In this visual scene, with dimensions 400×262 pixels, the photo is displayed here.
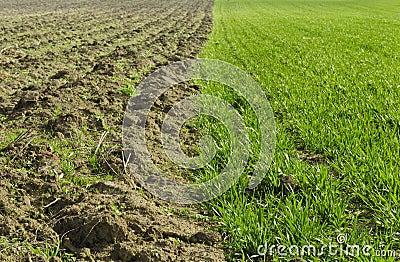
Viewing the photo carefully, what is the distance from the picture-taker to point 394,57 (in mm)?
11070

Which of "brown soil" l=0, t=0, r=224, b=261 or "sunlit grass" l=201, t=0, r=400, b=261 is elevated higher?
"sunlit grass" l=201, t=0, r=400, b=261

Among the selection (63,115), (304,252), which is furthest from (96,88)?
(304,252)

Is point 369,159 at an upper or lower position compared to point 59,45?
upper

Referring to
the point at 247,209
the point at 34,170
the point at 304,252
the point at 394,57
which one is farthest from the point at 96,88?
the point at 394,57

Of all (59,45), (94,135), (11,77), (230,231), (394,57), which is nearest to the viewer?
(230,231)

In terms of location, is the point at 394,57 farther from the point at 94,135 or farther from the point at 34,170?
the point at 34,170

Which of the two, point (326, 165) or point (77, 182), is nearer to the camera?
point (77, 182)

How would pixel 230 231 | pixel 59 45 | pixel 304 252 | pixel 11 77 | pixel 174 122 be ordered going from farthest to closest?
pixel 59 45
pixel 11 77
pixel 174 122
pixel 230 231
pixel 304 252

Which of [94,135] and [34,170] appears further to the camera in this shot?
[94,135]

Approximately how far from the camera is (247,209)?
12.4ft

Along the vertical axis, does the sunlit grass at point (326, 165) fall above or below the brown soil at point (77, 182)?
above

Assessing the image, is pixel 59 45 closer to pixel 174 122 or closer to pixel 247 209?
pixel 174 122

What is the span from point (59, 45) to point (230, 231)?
35.7 ft

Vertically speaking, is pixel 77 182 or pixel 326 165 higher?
pixel 326 165
